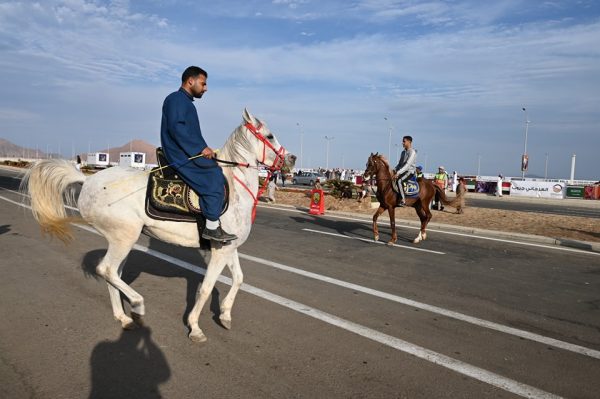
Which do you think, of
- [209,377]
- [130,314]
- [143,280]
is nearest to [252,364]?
[209,377]

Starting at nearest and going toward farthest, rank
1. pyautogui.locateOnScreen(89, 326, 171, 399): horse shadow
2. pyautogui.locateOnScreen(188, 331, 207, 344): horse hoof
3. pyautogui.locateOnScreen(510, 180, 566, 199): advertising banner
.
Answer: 1. pyautogui.locateOnScreen(89, 326, 171, 399): horse shadow
2. pyautogui.locateOnScreen(188, 331, 207, 344): horse hoof
3. pyautogui.locateOnScreen(510, 180, 566, 199): advertising banner

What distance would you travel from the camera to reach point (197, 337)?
4.30m

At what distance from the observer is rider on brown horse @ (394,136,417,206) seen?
11.4 meters

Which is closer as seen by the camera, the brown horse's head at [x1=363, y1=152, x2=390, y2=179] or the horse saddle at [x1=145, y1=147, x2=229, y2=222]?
the horse saddle at [x1=145, y1=147, x2=229, y2=222]

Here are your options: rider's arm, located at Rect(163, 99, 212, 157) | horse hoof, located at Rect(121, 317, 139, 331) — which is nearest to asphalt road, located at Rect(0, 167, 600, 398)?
horse hoof, located at Rect(121, 317, 139, 331)

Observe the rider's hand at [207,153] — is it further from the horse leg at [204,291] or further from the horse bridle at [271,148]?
the horse leg at [204,291]

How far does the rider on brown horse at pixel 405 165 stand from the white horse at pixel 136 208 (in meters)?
7.02

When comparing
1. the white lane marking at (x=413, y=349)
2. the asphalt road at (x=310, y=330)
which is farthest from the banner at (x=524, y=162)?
the white lane marking at (x=413, y=349)

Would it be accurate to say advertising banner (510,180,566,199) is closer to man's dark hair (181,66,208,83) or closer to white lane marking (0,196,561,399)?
white lane marking (0,196,561,399)

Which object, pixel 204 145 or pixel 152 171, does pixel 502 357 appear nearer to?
pixel 204 145

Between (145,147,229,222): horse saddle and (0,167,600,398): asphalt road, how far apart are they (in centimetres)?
128

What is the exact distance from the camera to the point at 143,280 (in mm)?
6477

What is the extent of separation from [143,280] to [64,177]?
219cm

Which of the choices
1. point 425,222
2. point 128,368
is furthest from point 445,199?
point 128,368
